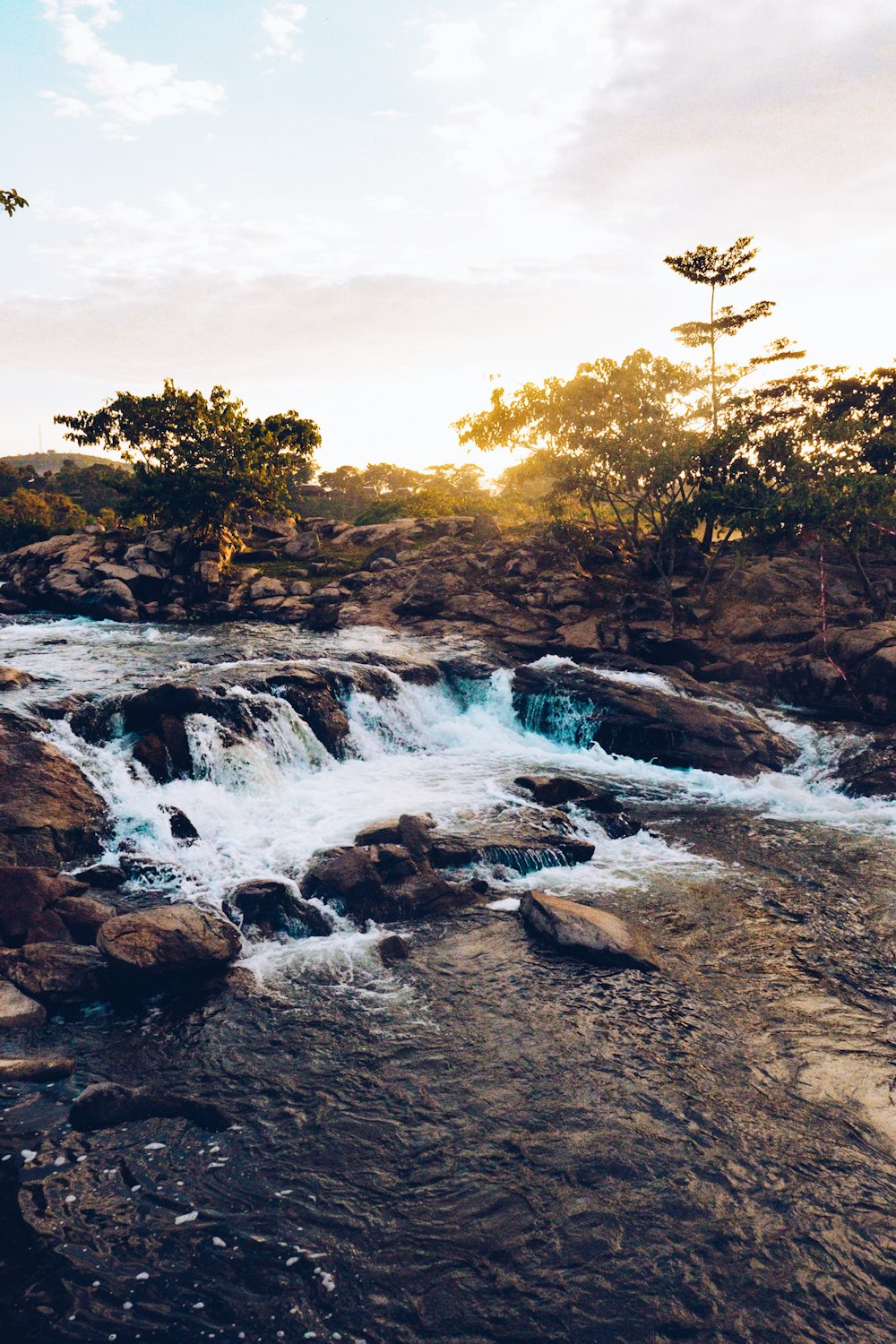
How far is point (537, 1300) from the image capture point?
7.23m

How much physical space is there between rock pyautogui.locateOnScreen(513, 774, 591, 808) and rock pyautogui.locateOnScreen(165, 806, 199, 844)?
9.35 m

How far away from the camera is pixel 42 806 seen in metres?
Answer: 16.4

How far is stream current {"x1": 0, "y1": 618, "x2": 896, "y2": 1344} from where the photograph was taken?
283 inches

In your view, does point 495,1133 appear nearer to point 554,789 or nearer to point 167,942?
point 167,942

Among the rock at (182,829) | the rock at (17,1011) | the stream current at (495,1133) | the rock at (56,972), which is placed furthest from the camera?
the rock at (182,829)

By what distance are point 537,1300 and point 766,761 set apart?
67.8ft

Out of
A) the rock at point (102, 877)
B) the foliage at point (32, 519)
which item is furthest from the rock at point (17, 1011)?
the foliage at point (32, 519)

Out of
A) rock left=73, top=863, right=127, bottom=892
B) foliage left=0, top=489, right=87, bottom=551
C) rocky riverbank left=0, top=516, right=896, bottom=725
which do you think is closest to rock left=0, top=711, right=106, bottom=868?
rock left=73, top=863, right=127, bottom=892

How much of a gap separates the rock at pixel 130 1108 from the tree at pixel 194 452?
126ft

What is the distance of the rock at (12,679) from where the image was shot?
76.1 feet

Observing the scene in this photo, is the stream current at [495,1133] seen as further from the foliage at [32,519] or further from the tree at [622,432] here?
the foliage at [32,519]

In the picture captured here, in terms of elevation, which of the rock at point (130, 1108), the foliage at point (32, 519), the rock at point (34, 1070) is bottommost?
the rock at point (130, 1108)

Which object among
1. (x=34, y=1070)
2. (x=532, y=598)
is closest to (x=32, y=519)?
(x=532, y=598)

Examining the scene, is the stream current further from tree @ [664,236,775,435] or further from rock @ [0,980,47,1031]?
tree @ [664,236,775,435]
